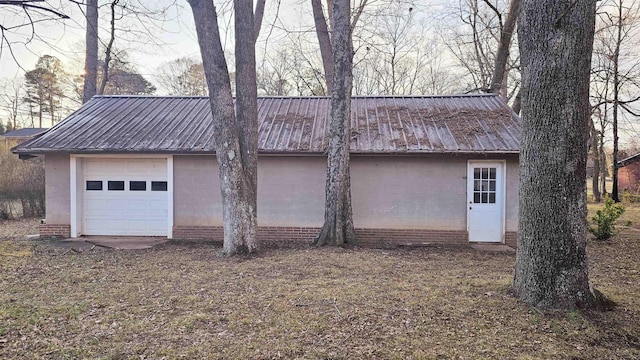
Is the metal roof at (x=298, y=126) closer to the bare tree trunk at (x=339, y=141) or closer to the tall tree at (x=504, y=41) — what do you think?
the bare tree trunk at (x=339, y=141)

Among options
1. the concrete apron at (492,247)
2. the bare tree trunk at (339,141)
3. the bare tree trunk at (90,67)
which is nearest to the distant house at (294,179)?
the concrete apron at (492,247)

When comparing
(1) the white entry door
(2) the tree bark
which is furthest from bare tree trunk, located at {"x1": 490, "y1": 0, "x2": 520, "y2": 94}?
(2) the tree bark

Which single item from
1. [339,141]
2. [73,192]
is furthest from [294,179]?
[73,192]

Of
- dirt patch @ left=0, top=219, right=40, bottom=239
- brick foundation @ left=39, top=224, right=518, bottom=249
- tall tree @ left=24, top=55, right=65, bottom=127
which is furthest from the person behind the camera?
tall tree @ left=24, top=55, right=65, bottom=127

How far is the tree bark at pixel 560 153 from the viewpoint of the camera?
406 centimetres

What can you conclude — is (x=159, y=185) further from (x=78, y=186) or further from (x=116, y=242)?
(x=78, y=186)

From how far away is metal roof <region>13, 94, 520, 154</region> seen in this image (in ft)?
30.8

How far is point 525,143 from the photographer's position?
171 inches

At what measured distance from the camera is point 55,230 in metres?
9.95

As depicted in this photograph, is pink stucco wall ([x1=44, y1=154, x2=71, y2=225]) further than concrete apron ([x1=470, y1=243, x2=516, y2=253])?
Yes

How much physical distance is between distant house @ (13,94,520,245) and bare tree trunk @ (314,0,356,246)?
92 centimetres

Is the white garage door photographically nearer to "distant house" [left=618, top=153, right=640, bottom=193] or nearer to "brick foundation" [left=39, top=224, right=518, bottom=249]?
"brick foundation" [left=39, top=224, right=518, bottom=249]

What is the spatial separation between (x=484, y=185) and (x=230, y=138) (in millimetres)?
6293

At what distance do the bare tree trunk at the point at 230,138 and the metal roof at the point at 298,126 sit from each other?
70.8 inches
